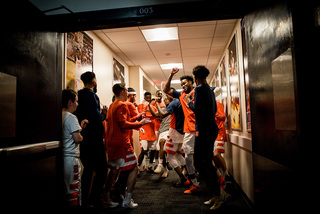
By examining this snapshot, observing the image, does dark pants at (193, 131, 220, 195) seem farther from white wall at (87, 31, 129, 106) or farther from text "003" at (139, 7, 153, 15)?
white wall at (87, 31, 129, 106)

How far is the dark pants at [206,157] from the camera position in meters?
2.88

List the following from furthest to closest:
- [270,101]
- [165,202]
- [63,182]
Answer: [165,202], [63,182], [270,101]

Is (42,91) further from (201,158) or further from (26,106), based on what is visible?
(201,158)

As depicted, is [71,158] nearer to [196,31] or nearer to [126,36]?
[126,36]

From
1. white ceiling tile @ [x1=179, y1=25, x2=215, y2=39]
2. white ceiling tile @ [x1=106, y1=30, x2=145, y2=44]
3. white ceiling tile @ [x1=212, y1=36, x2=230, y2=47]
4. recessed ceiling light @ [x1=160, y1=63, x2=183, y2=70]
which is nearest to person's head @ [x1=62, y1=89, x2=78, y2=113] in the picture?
white ceiling tile @ [x1=106, y1=30, x2=145, y2=44]

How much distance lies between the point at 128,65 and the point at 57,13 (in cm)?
469

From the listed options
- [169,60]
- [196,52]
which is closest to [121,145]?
[196,52]

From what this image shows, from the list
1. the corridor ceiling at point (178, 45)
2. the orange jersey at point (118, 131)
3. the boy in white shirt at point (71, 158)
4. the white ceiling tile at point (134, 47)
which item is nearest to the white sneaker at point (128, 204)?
the orange jersey at point (118, 131)

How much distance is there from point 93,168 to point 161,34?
2995 mm

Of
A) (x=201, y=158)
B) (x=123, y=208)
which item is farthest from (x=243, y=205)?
(x=123, y=208)

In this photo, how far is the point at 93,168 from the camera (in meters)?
2.90

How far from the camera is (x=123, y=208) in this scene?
314 centimetres

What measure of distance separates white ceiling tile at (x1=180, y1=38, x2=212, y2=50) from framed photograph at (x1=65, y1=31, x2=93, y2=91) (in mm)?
2118

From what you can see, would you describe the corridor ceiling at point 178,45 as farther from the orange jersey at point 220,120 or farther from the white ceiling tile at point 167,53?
the orange jersey at point 220,120
